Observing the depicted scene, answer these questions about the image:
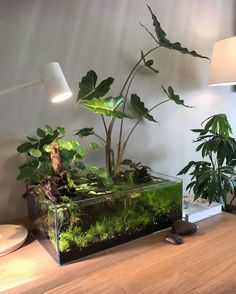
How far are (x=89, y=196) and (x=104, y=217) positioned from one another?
80 mm

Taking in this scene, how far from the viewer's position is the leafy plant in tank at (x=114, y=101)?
918 mm

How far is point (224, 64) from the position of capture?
1.38m

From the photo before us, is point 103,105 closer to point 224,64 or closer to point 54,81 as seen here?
point 54,81

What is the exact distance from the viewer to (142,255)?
83cm

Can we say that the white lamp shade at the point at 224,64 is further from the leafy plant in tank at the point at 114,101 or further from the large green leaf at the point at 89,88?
the large green leaf at the point at 89,88

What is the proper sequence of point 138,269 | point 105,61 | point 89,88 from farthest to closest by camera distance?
point 105,61 → point 89,88 → point 138,269

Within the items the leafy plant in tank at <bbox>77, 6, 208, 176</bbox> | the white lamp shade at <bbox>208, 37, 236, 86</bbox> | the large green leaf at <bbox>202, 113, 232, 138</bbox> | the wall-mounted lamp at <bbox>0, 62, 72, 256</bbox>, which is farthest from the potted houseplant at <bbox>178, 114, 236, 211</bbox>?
the wall-mounted lamp at <bbox>0, 62, 72, 256</bbox>

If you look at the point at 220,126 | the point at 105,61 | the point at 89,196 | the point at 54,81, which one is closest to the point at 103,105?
the point at 54,81

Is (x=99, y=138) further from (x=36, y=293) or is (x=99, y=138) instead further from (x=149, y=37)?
(x=36, y=293)

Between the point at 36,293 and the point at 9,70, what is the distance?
2.55 feet

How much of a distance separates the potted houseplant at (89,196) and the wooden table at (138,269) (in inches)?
1.8

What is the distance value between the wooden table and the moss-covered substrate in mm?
37

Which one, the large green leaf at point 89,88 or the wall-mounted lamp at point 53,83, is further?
the large green leaf at point 89,88

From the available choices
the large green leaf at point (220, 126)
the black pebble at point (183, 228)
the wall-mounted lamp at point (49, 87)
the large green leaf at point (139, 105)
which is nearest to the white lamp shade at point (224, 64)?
the large green leaf at point (220, 126)
